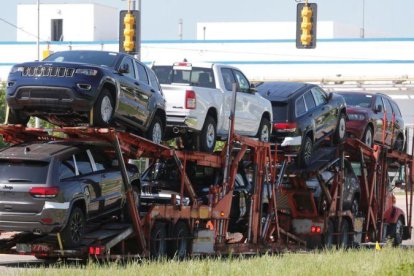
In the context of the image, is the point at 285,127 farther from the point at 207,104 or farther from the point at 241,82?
the point at 207,104

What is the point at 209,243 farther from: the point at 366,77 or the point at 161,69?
the point at 366,77

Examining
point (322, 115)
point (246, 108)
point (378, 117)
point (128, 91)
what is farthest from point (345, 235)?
point (128, 91)

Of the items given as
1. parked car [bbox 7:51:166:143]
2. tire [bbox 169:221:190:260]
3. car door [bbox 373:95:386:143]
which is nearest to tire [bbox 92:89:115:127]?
parked car [bbox 7:51:166:143]

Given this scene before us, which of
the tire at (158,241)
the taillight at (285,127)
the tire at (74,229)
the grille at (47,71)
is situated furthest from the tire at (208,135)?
the tire at (74,229)

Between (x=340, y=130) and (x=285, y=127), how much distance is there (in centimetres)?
252

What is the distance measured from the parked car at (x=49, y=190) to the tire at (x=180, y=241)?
2.27m

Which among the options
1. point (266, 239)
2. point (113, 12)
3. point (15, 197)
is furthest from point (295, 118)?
point (113, 12)

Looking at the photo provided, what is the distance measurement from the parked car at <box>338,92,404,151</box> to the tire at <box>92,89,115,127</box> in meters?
10.1

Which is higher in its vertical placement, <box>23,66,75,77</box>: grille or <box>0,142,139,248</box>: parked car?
<box>23,66,75,77</box>: grille

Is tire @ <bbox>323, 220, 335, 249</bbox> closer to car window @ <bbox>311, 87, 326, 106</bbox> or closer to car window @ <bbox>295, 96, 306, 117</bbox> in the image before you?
car window @ <bbox>311, 87, 326, 106</bbox>

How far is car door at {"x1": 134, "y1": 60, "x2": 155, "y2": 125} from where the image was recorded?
19.4 meters

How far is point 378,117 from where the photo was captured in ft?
91.4

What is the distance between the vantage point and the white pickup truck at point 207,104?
21.2 m

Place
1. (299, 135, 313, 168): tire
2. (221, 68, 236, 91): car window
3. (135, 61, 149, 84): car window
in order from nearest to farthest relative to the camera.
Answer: (135, 61, 149, 84): car window → (221, 68, 236, 91): car window → (299, 135, 313, 168): tire
